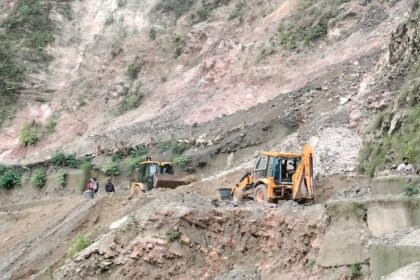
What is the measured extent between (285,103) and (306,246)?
1526cm

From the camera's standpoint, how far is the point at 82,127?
40.4 metres

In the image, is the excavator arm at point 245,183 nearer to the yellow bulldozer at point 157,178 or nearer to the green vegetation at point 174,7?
the yellow bulldozer at point 157,178

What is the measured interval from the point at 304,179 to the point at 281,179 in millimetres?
810

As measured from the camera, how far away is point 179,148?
98.5 ft

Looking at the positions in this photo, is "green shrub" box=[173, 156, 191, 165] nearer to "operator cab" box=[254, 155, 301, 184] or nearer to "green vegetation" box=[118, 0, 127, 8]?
"operator cab" box=[254, 155, 301, 184]

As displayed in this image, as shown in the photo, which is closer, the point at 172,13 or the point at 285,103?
the point at 285,103

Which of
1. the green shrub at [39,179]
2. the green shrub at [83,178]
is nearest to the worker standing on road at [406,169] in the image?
the green shrub at [83,178]

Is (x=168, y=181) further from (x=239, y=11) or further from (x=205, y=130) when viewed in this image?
(x=239, y=11)

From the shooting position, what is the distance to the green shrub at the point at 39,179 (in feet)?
112

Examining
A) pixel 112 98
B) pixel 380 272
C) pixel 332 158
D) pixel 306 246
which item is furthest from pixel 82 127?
pixel 380 272

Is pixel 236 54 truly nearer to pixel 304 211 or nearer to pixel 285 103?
pixel 285 103

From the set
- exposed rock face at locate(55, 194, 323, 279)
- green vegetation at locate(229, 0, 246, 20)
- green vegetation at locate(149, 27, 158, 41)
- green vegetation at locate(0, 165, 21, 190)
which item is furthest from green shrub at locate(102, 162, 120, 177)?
exposed rock face at locate(55, 194, 323, 279)

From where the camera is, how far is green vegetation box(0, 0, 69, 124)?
46969 mm

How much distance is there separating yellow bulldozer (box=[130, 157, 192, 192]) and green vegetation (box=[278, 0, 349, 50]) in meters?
9.93
